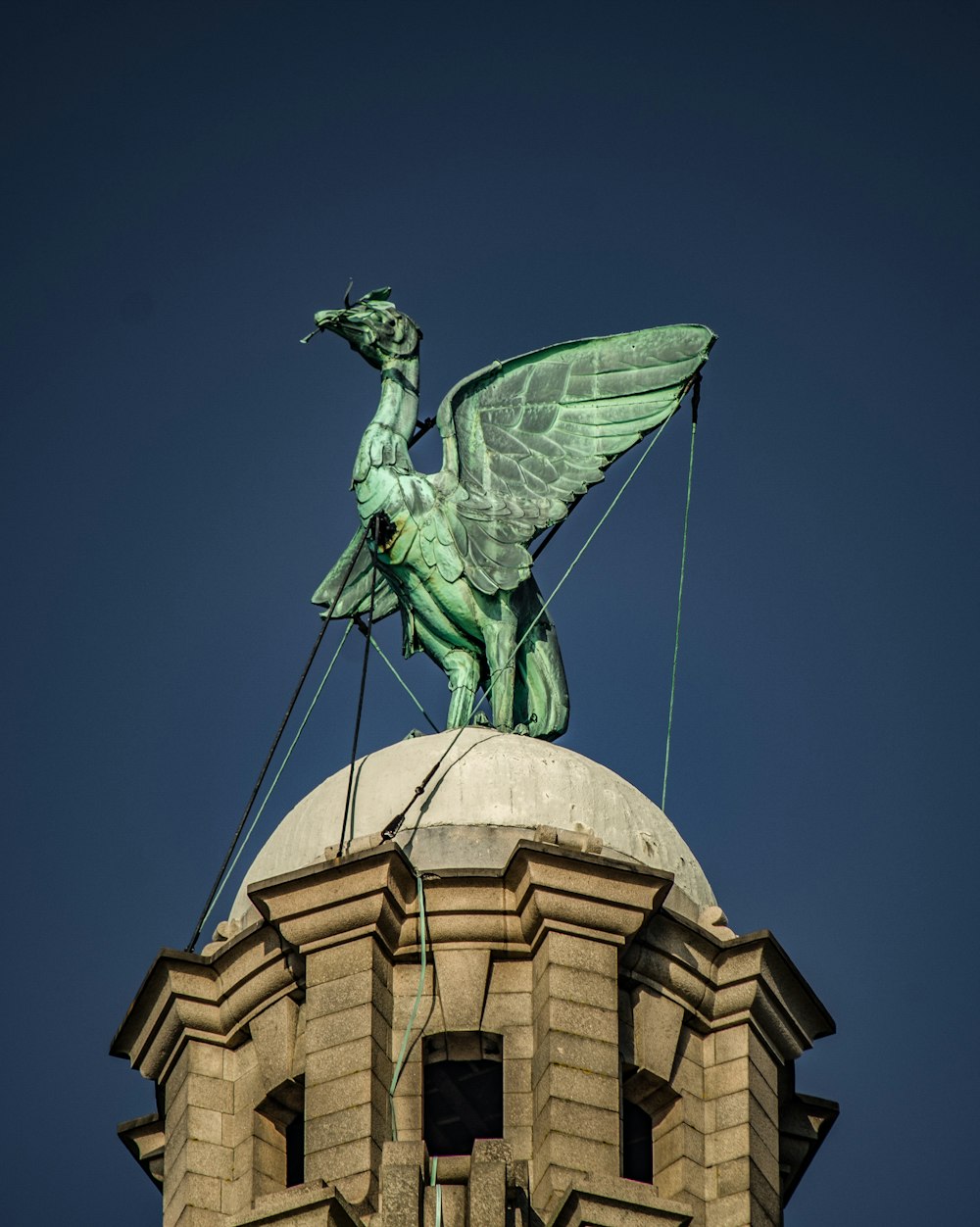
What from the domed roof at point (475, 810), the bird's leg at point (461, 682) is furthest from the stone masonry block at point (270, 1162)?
the bird's leg at point (461, 682)

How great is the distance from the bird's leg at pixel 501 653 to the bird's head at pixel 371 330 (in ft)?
14.0

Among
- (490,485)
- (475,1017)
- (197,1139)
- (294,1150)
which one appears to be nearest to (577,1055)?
(475,1017)

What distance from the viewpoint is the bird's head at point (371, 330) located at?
166ft

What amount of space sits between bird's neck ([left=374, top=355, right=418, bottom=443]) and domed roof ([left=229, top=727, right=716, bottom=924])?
17.8 feet

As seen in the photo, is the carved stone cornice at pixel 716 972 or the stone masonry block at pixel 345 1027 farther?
the carved stone cornice at pixel 716 972

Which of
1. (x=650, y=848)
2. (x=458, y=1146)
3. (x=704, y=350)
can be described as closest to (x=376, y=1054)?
(x=458, y=1146)

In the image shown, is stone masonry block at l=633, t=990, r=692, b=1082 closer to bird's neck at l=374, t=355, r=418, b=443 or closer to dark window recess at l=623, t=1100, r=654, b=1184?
dark window recess at l=623, t=1100, r=654, b=1184

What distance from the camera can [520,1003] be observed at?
43812mm

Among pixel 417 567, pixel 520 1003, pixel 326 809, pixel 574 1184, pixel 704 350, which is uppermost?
pixel 704 350

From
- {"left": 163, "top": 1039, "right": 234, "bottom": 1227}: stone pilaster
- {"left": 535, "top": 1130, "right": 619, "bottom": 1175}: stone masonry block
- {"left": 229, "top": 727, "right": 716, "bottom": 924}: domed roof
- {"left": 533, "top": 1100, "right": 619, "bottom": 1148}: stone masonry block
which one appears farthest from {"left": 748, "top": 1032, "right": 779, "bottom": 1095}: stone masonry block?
{"left": 163, "top": 1039, "right": 234, "bottom": 1227}: stone pilaster

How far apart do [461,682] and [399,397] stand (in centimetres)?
432

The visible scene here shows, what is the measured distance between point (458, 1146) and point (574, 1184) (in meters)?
2.58

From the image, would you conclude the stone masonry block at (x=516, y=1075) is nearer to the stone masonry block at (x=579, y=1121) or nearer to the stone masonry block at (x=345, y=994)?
the stone masonry block at (x=579, y=1121)

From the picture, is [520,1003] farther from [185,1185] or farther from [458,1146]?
[185,1185]
